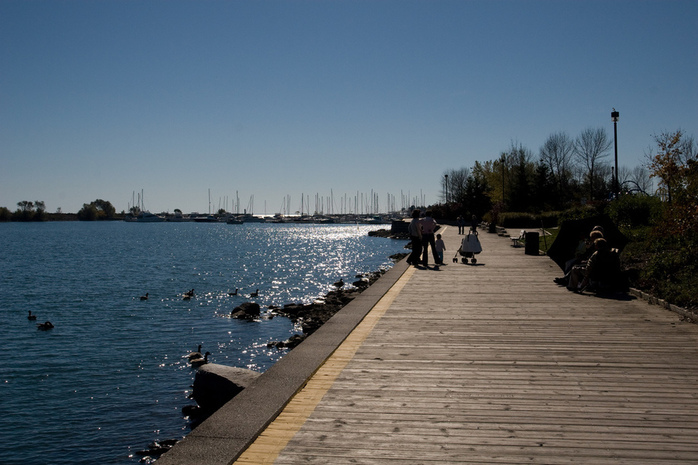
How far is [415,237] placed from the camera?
68.8 ft

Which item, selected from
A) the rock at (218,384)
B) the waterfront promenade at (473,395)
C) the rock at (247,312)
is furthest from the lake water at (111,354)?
the waterfront promenade at (473,395)

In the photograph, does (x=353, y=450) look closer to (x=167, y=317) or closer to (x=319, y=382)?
(x=319, y=382)

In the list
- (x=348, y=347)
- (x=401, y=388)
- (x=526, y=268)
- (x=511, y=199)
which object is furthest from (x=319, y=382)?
(x=511, y=199)

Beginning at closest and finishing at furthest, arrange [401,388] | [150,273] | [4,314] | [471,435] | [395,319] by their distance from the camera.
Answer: [471,435], [401,388], [395,319], [4,314], [150,273]

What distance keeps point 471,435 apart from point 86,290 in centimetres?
3584

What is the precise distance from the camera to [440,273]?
1919 centimetres

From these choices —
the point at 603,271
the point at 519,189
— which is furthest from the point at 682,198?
the point at 519,189

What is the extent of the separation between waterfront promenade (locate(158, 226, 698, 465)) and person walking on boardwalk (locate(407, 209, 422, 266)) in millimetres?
8652

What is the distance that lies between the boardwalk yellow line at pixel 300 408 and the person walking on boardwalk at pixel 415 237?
33.6 ft

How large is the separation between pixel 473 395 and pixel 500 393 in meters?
0.31

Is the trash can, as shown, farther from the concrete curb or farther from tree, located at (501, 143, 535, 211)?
tree, located at (501, 143, 535, 211)

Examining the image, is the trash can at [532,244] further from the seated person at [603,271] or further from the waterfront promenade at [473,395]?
the waterfront promenade at [473,395]

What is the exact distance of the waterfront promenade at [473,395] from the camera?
4918mm

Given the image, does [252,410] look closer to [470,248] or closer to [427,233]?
[427,233]
